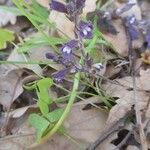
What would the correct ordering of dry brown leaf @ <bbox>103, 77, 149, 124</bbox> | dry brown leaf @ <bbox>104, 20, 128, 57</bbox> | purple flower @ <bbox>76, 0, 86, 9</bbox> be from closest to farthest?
purple flower @ <bbox>76, 0, 86, 9</bbox>, dry brown leaf @ <bbox>103, 77, 149, 124</bbox>, dry brown leaf @ <bbox>104, 20, 128, 57</bbox>

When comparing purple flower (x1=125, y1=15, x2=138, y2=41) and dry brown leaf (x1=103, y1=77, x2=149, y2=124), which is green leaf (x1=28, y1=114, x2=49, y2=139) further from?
purple flower (x1=125, y1=15, x2=138, y2=41)

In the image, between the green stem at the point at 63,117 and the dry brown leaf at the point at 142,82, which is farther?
the dry brown leaf at the point at 142,82

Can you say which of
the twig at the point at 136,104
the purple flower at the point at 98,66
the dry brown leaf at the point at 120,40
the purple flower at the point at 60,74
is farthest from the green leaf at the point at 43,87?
the dry brown leaf at the point at 120,40

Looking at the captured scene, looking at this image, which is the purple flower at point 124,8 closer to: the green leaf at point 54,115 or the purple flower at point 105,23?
the purple flower at point 105,23

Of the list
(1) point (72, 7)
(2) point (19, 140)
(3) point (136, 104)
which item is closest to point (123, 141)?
(3) point (136, 104)

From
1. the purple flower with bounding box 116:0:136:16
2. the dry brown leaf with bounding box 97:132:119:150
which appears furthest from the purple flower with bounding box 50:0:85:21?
the purple flower with bounding box 116:0:136:16

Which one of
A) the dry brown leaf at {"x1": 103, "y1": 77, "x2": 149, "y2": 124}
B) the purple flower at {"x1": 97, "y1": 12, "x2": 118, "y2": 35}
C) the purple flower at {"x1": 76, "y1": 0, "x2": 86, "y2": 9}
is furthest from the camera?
the purple flower at {"x1": 97, "y1": 12, "x2": 118, "y2": 35}

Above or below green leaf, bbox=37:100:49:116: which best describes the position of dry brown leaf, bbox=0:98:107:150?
below
